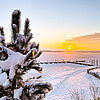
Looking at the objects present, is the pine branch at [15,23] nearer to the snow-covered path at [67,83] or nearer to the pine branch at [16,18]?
the pine branch at [16,18]

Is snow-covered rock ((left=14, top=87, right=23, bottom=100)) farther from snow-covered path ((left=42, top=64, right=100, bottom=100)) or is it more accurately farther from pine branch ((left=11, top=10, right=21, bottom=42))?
snow-covered path ((left=42, top=64, right=100, bottom=100))

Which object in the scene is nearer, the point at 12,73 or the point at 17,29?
the point at 12,73

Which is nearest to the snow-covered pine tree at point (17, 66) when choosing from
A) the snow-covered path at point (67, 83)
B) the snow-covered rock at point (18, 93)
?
the snow-covered rock at point (18, 93)

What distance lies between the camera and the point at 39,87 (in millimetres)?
2289

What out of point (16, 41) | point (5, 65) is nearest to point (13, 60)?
point (5, 65)

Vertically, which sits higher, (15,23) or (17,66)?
(15,23)

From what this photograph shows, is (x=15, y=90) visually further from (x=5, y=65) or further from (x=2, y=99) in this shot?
(x=5, y=65)

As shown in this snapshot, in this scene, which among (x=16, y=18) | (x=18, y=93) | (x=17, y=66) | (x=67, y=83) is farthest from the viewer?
(x=67, y=83)

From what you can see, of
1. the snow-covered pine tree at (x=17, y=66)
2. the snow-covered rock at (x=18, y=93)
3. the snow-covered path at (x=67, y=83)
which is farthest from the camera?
the snow-covered path at (x=67, y=83)

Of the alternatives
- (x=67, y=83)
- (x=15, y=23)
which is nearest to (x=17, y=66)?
(x=15, y=23)

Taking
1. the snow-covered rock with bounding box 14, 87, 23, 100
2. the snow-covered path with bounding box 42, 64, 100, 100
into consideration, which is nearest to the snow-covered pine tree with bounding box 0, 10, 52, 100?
the snow-covered rock with bounding box 14, 87, 23, 100

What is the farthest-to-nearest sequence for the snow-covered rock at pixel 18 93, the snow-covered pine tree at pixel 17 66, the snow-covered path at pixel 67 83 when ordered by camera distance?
the snow-covered path at pixel 67 83 → the snow-covered rock at pixel 18 93 → the snow-covered pine tree at pixel 17 66

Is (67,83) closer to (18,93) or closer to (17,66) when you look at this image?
(18,93)

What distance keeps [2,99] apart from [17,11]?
4.71 ft
